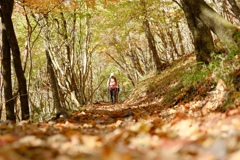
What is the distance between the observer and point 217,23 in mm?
4887

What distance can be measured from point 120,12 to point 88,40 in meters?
2.81

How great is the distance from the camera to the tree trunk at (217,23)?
4.75 m

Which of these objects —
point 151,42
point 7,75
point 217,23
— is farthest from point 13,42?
point 151,42

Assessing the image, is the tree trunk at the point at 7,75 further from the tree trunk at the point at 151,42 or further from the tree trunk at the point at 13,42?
the tree trunk at the point at 151,42

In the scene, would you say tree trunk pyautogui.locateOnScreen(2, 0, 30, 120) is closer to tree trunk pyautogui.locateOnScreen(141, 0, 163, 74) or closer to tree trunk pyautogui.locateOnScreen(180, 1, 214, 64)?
tree trunk pyautogui.locateOnScreen(180, 1, 214, 64)

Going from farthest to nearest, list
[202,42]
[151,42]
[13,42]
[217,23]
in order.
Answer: [151,42] → [202,42] → [13,42] → [217,23]

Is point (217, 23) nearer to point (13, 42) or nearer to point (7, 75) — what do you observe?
point (13, 42)

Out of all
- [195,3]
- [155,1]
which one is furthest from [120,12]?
[195,3]

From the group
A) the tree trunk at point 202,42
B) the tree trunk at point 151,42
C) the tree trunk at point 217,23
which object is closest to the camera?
the tree trunk at point 217,23

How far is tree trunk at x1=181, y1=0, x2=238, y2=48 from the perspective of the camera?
4746mm

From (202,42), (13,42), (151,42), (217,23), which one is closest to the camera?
(217,23)

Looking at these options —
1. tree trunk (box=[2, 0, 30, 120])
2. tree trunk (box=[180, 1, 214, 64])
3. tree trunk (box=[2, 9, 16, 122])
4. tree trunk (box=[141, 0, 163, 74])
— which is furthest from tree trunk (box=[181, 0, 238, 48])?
→ tree trunk (box=[141, 0, 163, 74])

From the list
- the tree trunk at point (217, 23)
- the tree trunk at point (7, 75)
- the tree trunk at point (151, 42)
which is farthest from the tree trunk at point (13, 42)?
the tree trunk at point (151, 42)

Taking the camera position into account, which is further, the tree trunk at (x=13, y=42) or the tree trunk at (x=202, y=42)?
the tree trunk at (x=202, y=42)
